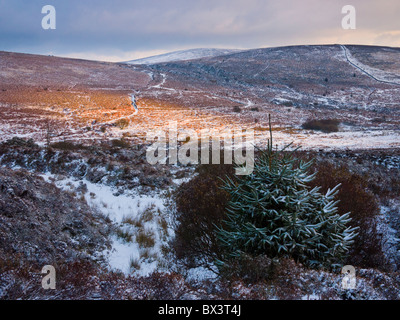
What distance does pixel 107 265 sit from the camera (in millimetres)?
4969

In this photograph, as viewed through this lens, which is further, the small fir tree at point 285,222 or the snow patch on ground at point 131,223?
the snow patch on ground at point 131,223

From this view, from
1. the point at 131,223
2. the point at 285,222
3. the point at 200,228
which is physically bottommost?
the point at 131,223

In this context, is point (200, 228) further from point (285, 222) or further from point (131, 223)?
point (131, 223)

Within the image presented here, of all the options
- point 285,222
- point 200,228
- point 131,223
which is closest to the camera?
point 285,222

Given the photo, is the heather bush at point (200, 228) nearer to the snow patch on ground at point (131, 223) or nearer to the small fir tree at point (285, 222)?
the snow patch on ground at point (131, 223)

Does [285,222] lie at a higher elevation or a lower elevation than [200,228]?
higher

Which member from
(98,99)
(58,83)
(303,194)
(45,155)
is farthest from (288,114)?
(58,83)

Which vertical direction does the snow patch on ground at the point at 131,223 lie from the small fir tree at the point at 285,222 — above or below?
below

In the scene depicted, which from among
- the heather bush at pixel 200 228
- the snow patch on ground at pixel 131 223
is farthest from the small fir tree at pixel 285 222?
the snow patch on ground at pixel 131 223

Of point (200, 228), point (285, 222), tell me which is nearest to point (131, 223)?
point (200, 228)

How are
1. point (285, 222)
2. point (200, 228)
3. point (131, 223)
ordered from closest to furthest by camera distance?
1. point (285, 222)
2. point (200, 228)
3. point (131, 223)

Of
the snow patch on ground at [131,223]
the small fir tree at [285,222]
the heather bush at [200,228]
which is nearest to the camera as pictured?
the small fir tree at [285,222]

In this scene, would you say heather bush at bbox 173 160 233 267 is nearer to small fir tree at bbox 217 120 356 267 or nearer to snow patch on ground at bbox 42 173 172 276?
snow patch on ground at bbox 42 173 172 276

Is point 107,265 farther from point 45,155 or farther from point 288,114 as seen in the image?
point 288,114
